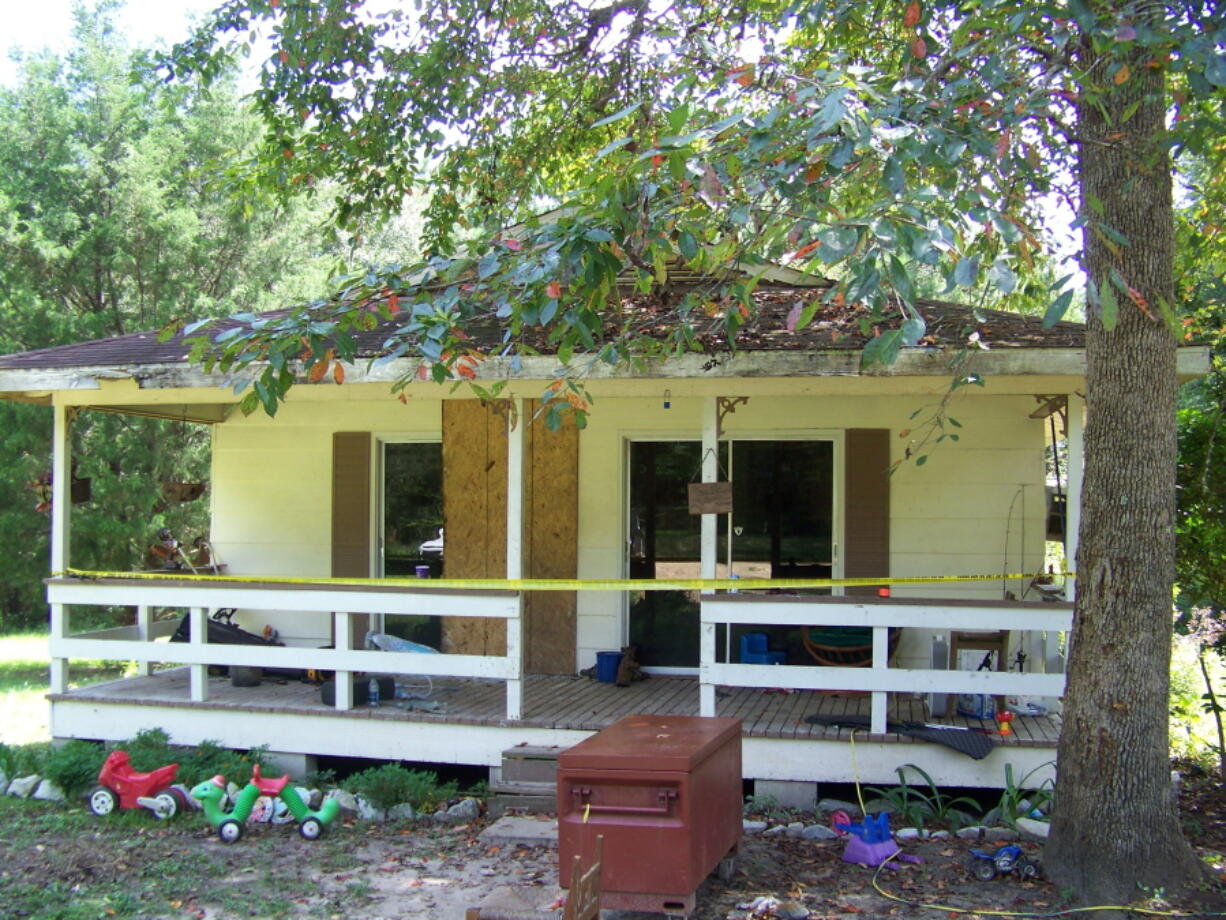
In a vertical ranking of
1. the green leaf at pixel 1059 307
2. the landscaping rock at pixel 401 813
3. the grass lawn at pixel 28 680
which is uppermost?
the green leaf at pixel 1059 307

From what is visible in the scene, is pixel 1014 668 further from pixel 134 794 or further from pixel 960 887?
pixel 134 794

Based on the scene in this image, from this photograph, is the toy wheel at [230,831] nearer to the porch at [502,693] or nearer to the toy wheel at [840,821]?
the porch at [502,693]

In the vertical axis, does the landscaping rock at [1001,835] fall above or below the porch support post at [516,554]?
below

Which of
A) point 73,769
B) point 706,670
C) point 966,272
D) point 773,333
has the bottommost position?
point 73,769

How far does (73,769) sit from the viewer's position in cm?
764

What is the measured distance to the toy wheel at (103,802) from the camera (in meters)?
7.36

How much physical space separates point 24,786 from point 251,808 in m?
1.97

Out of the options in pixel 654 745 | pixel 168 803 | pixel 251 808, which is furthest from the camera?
pixel 168 803

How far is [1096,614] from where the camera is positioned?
223 inches

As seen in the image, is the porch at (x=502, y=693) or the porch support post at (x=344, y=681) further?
the porch support post at (x=344, y=681)

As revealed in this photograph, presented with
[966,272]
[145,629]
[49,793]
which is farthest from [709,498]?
[145,629]

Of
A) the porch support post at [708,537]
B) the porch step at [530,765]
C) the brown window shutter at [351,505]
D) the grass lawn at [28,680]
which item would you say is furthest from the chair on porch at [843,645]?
the grass lawn at [28,680]

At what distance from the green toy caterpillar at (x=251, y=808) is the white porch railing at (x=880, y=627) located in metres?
2.49

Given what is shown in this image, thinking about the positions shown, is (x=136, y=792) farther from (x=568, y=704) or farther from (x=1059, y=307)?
(x=1059, y=307)
